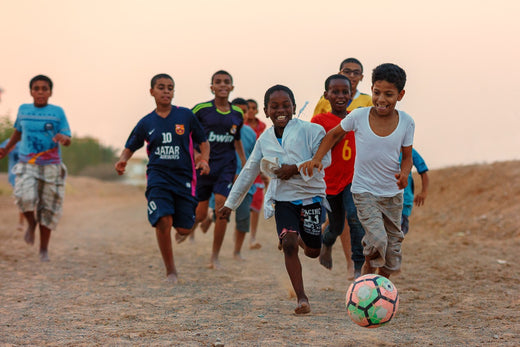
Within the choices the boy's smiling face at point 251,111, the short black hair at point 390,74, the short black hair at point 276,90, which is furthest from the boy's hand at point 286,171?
the boy's smiling face at point 251,111

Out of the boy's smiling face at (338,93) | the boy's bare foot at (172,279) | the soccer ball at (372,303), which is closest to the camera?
the soccer ball at (372,303)

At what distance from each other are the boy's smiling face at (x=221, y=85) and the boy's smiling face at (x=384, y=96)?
11.5ft

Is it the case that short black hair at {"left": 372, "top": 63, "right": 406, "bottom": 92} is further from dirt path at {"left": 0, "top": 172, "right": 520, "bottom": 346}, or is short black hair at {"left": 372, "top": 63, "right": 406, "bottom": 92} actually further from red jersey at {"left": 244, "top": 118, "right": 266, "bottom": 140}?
red jersey at {"left": 244, "top": 118, "right": 266, "bottom": 140}

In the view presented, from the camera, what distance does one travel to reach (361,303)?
4445 mm

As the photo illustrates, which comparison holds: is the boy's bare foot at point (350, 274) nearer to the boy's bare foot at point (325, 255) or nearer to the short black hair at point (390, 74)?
the boy's bare foot at point (325, 255)

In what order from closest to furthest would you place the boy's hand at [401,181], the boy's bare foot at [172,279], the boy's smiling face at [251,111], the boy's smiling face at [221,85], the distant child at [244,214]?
the boy's hand at [401,181]
the boy's bare foot at [172,279]
the boy's smiling face at [221,85]
the distant child at [244,214]
the boy's smiling face at [251,111]

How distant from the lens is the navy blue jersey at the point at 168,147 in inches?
275

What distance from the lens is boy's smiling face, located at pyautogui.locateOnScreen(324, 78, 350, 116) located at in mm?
6344

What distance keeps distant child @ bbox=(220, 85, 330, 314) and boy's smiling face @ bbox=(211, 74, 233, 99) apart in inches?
111

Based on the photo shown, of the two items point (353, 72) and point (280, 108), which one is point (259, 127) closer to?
point (353, 72)

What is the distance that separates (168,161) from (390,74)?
285cm

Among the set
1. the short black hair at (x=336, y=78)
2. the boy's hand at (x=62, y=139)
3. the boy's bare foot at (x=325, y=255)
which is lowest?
the boy's bare foot at (x=325, y=255)

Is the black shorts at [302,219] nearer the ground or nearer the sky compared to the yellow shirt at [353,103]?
nearer the ground

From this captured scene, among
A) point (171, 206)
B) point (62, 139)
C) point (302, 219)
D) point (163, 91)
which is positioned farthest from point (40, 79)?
point (302, 219)
